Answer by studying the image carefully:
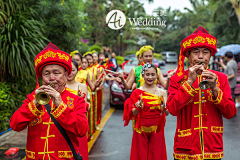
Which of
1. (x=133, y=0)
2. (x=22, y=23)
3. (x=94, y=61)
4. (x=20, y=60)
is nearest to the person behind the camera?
(x=20, y=60)

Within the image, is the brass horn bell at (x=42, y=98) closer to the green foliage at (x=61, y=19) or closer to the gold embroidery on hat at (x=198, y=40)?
the gold embroidery on hat at (x=198, y=40)

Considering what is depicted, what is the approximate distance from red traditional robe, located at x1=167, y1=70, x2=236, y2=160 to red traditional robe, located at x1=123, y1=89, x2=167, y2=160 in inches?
47.0

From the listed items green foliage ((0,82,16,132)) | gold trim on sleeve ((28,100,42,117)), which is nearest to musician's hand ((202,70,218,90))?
gold trim on sleeve ((28,100,42,117))

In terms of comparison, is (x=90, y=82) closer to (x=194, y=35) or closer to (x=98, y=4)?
(x=194, y=35)

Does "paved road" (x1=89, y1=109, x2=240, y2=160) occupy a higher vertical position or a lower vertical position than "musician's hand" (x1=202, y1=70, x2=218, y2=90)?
Answer: lower

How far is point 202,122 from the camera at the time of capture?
2.96m

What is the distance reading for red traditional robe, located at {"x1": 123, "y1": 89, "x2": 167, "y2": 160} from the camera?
13.9 ft

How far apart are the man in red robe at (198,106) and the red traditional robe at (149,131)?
1.17m

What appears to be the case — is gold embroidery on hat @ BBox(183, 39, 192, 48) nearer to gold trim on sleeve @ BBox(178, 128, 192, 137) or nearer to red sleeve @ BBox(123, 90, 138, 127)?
gold trim on sleeve @ BBox(178, 128, 192, 137)

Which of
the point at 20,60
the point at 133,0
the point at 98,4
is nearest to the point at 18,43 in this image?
the point at 20,60

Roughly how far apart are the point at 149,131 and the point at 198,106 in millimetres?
1482

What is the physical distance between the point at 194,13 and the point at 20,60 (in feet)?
177

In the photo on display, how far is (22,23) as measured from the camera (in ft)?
24.8

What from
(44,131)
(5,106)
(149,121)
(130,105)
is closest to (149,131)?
(149,121)
